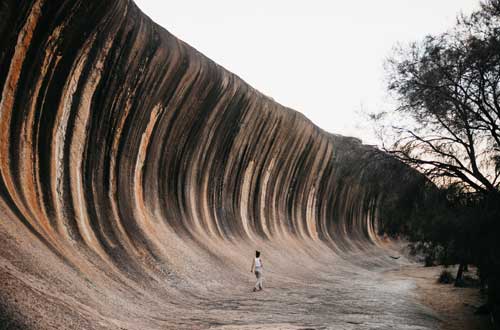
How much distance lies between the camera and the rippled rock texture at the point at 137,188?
728 centimetres

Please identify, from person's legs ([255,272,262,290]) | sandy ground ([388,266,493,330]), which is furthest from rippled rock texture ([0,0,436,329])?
sandy ground ([388,266,493,330])

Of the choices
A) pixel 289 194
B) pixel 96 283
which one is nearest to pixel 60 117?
pixel 96 283

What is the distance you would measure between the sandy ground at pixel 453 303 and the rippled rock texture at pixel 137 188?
2.15 feet

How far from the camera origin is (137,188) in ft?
40.6

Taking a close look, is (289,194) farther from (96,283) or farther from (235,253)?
(96,283)

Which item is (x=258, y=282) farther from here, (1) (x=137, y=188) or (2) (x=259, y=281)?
(1) (x=137, y=188)

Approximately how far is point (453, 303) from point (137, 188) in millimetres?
8483

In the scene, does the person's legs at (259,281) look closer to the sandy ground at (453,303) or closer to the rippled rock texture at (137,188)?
the rippled rock texture at (137,188)

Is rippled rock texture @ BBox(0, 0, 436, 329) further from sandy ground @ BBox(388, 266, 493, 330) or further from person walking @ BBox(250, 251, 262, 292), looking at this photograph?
sandy ground @ BBox(388, 266, 493, 330)

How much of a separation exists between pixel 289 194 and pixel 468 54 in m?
13.6

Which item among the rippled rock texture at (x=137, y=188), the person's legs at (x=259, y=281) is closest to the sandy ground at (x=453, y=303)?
the rippled rock texture at (x=137, y=188)

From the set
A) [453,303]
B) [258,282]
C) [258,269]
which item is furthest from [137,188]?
[453,303]

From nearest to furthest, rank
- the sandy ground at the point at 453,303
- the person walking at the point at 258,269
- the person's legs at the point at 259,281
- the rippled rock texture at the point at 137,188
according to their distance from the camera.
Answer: the rippled rock texture at the point at 137,188 < the sandy ground at the point at 453,303 < the person walking at the point at 258,269 < the person's legs at the point at 259,281

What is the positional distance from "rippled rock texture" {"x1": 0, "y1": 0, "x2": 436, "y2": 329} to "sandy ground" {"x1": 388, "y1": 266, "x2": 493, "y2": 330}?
2.15ft
